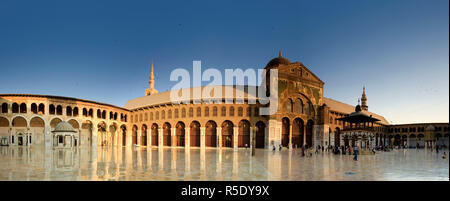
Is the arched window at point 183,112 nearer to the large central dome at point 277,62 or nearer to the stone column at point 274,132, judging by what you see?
the stone column at point 274,132

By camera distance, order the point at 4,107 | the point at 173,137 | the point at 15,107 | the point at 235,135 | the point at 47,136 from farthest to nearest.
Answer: the point at 173,137 < the point at 235,135 < the point at 47,136 < the point at 15,107 < the point at 4,107

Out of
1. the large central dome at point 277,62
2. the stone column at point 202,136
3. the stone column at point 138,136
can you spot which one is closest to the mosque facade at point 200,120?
the stone column at point 202,136

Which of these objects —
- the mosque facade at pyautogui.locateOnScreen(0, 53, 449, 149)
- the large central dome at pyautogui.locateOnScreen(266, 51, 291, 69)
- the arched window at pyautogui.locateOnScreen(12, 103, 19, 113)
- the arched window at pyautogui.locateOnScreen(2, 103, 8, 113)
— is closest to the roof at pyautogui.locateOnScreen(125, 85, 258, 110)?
the mosque facade at pyautogui.locateOnScreen(0, 53, 449, 149)

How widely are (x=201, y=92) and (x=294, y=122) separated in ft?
59.9

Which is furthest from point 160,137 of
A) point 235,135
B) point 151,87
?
point 151,87

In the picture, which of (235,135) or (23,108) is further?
(235,135)

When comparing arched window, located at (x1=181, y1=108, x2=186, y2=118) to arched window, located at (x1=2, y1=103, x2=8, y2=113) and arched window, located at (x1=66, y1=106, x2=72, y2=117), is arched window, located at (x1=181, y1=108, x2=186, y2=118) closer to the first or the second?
arched window, located at (x1=66, y1=106, x2=72, y2=117)

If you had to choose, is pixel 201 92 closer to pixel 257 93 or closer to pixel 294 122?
pixel 257 93

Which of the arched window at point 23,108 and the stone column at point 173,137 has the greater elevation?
the arched window at point 23,108

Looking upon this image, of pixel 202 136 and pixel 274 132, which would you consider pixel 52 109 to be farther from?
pixel 274 132

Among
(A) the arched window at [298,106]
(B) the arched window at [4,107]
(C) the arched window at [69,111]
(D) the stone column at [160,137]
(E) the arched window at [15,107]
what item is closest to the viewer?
(B) the arched window at [4,107]

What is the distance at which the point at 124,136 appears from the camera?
58.0m

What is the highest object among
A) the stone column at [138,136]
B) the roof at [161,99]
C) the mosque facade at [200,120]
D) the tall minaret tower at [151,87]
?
the tall minaret tower at [151,87]
